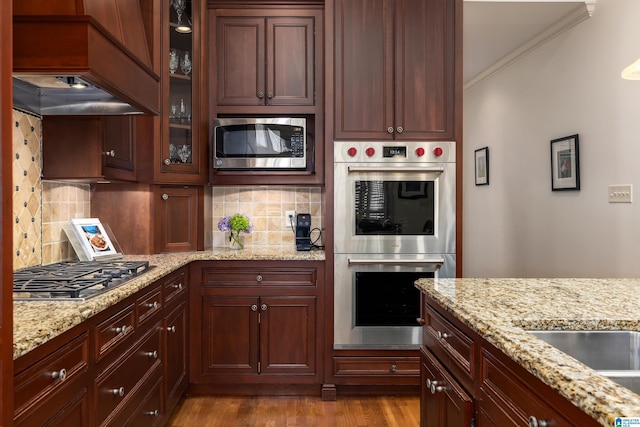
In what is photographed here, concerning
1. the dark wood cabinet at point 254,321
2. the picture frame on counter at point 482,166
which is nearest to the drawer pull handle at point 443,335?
the dark wood cabinet at point 254,321

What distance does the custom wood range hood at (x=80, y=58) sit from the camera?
146 cm

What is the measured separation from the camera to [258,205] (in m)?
3.42

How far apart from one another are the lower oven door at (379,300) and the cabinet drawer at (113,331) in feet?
4.48

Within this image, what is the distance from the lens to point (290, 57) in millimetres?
3053

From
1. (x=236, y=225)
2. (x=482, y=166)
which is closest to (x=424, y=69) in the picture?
(x=236, y=225)

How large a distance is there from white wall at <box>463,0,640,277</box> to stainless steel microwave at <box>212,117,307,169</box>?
209cm

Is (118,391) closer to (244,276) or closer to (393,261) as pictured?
(244,276)

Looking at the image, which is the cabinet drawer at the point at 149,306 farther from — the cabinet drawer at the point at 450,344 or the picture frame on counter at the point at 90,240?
the cabinet drawer at the point at 450,344

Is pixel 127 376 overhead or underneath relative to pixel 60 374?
underneath

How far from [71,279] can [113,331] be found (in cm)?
31

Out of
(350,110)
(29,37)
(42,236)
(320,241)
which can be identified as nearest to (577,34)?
(350,110)

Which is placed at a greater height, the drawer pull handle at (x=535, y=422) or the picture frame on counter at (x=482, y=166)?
the picture frame on counter at (x=482, y=166)

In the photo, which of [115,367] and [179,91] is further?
[179,91]

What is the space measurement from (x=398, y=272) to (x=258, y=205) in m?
1.19
